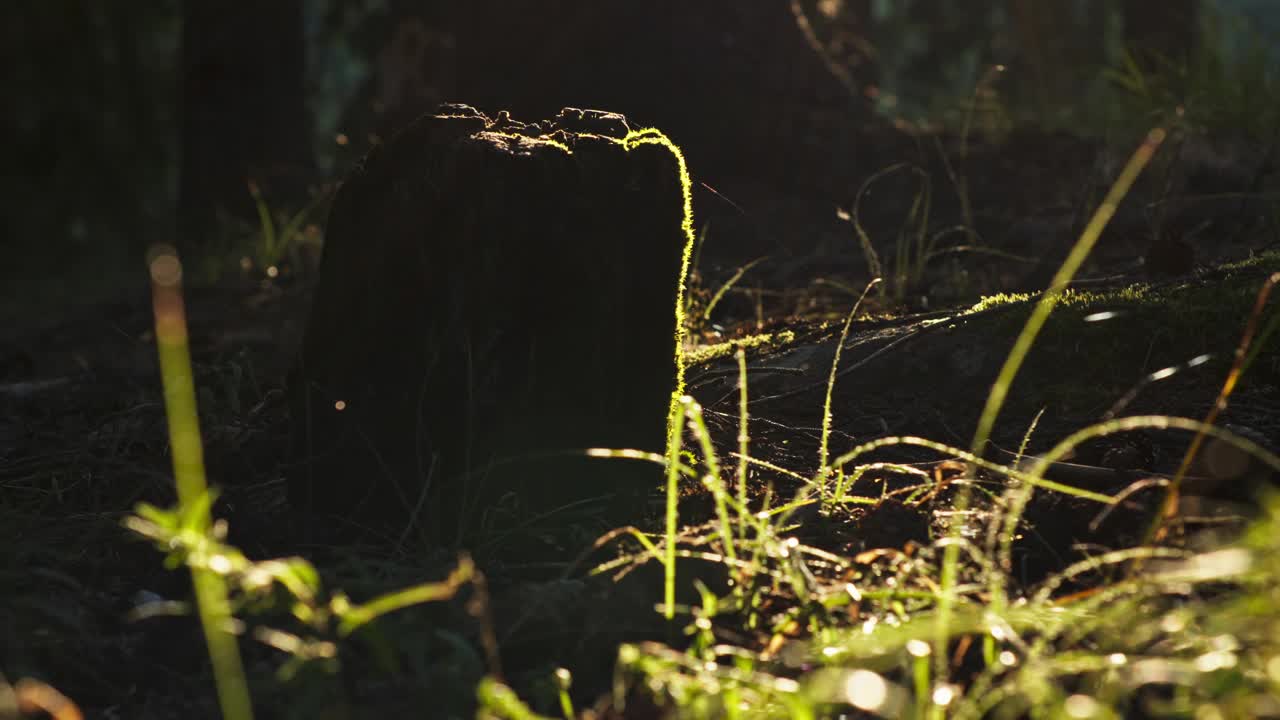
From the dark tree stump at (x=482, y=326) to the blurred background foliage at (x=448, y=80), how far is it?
252cm

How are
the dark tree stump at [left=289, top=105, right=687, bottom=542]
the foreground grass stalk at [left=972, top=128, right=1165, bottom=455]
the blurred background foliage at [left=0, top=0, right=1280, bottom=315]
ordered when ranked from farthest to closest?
the blurred background foliage at [left=0, top=0, right=1280, bottom=315]
the dark tree stump at [left=289, top=105, right=687, bottom=542]
the foreground grass stalk at [left=972, top=128, right=1165, bottom=455]

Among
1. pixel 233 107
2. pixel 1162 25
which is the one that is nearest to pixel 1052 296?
pixel 1162 25

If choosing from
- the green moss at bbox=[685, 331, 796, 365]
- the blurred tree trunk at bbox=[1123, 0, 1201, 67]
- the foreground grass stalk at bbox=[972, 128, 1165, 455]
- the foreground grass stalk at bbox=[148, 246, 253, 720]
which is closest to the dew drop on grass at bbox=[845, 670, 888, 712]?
the foreground grass stalk at bbox=[972, 128, 1165, 455]

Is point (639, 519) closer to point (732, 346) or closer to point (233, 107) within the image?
point (732, 346)

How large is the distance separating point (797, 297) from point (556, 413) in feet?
8.13

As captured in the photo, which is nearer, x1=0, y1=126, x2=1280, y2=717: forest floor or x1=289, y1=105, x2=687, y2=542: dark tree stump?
x1=0, y1=126, x2=1280, y2=717: forest floor

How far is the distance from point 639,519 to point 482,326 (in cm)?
46

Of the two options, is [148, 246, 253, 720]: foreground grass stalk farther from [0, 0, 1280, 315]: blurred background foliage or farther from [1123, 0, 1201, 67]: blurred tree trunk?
[1123, 0, 1201, 67]: blurred tree trunk

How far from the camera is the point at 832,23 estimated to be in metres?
7.59

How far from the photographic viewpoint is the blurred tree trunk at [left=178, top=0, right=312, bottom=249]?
23.3 feet

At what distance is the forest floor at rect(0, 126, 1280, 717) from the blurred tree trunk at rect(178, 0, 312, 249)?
3.14 m

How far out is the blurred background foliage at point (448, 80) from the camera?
609cm

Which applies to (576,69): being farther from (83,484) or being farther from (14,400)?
(83,484)

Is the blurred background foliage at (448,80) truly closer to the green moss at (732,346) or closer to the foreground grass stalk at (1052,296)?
the green moss at (732,346)
